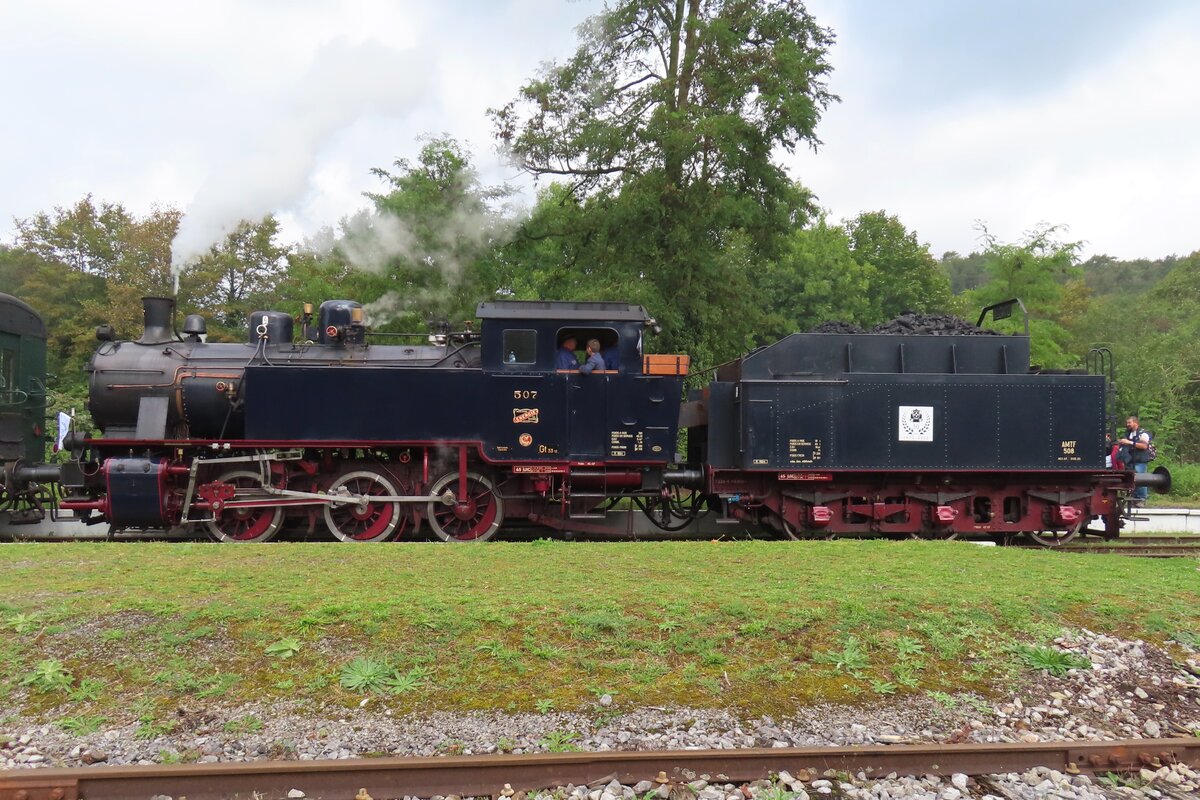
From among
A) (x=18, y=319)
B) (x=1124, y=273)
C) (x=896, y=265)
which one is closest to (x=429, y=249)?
(x=18, y=319)

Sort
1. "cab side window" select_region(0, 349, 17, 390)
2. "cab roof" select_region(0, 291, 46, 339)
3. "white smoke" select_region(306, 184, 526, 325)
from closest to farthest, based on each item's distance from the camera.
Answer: "cab side window" select_region(0, 349, 17, 390), "cab roof" select_region(0, 291, 46, 339), "white smoke" select_region(306, 184, 526, 325)

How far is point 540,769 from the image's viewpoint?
12.8 feet

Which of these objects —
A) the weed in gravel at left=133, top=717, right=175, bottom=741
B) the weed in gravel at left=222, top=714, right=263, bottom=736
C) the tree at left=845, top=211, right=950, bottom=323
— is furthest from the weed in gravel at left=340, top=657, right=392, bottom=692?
the tree at left=845, top=211, right=950, bottom=323

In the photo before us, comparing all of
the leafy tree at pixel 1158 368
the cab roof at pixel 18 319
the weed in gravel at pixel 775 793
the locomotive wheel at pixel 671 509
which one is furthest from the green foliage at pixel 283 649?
the leafy tree at pixel 1158 368

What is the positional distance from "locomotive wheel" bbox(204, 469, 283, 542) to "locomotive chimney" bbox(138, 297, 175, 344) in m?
2.30

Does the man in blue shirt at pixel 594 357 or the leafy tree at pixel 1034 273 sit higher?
the leafy tree at pixel 1034 273

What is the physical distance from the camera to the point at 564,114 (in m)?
16.2

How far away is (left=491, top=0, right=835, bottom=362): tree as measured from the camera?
14.6m

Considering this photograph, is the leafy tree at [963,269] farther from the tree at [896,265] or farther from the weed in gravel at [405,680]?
the weed in gravel at [405,680]

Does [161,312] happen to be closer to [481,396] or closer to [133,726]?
[481,396]

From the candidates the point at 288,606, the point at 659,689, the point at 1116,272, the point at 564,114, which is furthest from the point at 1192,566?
the point at 1116,272

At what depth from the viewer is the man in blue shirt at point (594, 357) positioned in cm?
1011

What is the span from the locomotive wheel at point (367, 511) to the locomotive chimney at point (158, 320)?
3.34 meters

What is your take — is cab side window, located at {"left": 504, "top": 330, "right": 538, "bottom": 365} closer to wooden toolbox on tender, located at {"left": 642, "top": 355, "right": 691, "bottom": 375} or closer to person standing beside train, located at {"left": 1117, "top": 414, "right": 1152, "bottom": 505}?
wooden toolbox on tender, located at {"left": 642, "top": 355, "right": 691, "bottom": 375}
